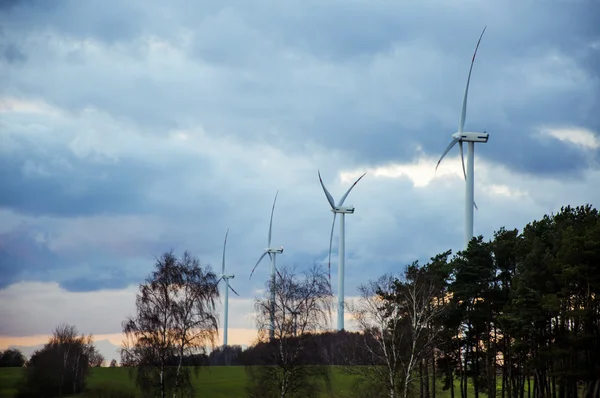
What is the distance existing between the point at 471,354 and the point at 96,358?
9664 cm

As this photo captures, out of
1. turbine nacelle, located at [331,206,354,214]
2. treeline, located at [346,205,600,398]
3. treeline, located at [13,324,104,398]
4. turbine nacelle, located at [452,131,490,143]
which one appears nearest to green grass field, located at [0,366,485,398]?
treeline, located at [13,324,104,398]

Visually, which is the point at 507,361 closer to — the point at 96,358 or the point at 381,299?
the point at 381,299

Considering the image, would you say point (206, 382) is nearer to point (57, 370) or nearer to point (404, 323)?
point (57, 370)

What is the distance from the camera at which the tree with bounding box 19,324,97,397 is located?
107 m

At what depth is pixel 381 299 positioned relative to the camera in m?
84.2

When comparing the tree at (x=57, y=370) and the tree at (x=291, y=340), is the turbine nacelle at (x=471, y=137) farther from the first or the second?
the tree at (x=57, y=370)

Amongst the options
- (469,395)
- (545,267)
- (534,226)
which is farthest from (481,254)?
(469,395)

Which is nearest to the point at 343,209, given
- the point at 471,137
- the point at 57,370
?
the point at 471,137

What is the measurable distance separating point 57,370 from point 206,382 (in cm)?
3538

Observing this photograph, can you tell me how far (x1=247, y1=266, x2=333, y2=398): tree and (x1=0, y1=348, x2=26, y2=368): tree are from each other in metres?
93.9

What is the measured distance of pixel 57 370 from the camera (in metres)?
111

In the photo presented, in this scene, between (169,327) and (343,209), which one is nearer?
(169,327)

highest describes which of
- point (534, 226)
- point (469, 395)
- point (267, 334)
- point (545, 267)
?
point (534, 226)

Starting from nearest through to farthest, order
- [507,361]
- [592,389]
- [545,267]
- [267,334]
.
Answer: [592,389]
[545,267]
[267,334]
[507,361]
